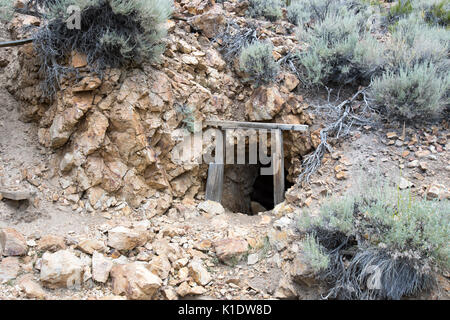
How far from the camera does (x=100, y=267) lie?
2.99 m

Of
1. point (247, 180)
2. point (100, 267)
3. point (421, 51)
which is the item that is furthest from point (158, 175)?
point (421, 51)

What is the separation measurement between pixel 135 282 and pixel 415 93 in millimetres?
4316

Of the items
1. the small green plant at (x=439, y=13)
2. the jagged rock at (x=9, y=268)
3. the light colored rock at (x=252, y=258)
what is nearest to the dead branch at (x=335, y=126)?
the light colored rock at (x=252, y=258)

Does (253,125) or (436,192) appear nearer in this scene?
(436,192)

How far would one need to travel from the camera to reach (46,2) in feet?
14.0

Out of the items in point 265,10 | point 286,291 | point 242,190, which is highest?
point 265,10

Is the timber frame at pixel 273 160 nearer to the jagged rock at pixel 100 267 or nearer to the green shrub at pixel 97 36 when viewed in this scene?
the green shrub at pixel 97 36

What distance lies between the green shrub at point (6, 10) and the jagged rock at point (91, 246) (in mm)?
3473

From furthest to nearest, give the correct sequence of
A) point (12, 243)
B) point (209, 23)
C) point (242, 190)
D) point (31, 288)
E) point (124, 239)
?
point (242, 190) → point (209, 23) → point (124, 239) → point (12, 243) → point (31, 288)

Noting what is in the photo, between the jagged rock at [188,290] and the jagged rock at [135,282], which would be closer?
the jagged rock at [135,282]

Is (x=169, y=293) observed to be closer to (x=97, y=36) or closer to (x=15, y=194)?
(x=15, y=194)

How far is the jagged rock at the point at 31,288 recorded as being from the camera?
265 centimetres

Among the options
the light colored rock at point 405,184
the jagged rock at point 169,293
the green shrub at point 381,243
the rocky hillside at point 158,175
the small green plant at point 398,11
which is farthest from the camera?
the small green plant at point 398,11

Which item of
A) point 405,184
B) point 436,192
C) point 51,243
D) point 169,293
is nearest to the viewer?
point 169,293
